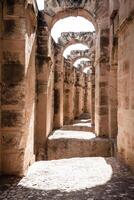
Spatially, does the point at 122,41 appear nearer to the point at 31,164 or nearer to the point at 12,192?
the point at 31,164

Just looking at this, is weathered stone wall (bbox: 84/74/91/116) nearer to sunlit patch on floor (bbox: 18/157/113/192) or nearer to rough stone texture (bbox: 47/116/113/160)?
rough stone texture (bbox: 47/116/113/160)

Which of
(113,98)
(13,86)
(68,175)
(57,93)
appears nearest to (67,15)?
(113,98)

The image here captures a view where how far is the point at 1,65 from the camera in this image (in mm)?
3857

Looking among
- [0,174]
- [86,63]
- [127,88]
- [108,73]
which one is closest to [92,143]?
[108,73]

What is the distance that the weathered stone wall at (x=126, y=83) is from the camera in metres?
4.00

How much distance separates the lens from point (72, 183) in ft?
11.8

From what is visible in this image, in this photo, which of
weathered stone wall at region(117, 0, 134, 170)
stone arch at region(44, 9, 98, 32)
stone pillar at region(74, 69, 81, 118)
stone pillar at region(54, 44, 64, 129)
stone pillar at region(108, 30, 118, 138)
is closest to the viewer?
weathered stone wall at region(117, 0, 134, 170)

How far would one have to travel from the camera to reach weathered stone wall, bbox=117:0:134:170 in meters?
4.00

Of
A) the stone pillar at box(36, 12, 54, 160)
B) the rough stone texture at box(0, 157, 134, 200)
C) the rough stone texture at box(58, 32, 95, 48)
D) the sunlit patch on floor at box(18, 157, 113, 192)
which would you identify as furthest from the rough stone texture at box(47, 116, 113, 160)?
the rough stone texture at box(58, 32, 95, 48)

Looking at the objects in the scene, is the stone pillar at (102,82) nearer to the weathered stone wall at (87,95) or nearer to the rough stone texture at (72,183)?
the rough stone texture at (72,183)

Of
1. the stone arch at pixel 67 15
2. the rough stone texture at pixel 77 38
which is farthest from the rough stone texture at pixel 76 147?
the rough stone texture at pixel 77 38

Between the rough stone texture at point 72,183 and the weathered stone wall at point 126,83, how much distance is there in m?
0.38

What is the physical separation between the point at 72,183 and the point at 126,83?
1912mm

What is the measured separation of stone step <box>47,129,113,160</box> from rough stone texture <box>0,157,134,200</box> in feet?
11.0
